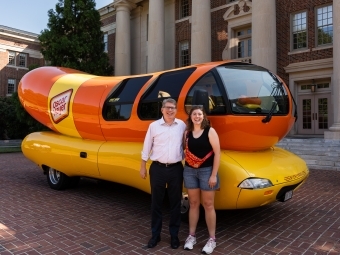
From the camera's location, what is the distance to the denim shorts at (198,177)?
3.86 m

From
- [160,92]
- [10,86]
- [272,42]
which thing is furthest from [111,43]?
[160,92]

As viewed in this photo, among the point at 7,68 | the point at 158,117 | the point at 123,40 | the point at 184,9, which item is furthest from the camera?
the point at 7,68

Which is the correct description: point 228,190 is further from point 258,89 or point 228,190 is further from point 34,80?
point 34,80

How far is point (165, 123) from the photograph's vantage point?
4.08 meters

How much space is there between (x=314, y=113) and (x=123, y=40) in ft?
45.4

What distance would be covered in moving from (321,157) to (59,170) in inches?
361

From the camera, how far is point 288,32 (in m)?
17.3

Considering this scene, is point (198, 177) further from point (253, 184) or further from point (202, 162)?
point (253, 184)

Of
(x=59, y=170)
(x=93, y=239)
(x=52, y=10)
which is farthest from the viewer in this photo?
(x=52, y=10)

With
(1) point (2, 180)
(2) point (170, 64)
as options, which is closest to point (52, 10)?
(2) point (170, 64)

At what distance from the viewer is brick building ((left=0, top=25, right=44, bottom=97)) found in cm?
3578

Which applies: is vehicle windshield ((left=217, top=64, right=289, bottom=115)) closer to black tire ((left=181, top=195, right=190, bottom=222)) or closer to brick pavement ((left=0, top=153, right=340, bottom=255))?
black tire ((left=181, top=195, right=190, bottom=222))

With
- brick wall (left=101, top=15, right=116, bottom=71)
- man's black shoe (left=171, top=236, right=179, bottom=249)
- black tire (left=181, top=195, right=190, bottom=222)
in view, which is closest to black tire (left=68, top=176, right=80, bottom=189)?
black tire (left=181, top=195, right=190, bottom=222)

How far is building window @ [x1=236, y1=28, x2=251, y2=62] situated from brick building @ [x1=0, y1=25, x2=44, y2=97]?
25.2 meters
